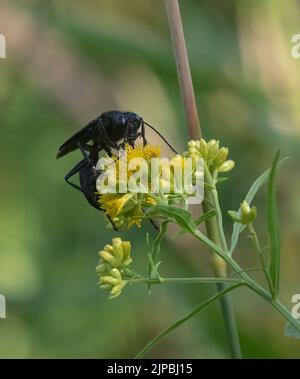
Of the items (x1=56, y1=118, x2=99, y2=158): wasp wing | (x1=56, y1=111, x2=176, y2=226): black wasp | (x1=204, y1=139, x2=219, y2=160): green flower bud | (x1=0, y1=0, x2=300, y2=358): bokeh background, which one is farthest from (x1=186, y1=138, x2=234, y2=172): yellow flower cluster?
(x1=0, y1=0, x2=300, y2=358): bokeh background

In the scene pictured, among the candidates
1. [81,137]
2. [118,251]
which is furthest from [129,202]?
[81,137]

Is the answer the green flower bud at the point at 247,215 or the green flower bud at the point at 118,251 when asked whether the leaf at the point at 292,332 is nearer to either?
the green flower bud at the point at 247,215

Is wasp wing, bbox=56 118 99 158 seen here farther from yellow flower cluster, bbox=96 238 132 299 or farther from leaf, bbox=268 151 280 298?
leaf, bbox=268 151 280 298

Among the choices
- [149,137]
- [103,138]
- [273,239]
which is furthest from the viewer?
[149,137]

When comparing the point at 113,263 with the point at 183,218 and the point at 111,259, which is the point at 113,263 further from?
the point at 183,218

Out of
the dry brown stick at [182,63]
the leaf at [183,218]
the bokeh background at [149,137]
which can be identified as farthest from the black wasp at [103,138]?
the bokeh background at [149,137]
